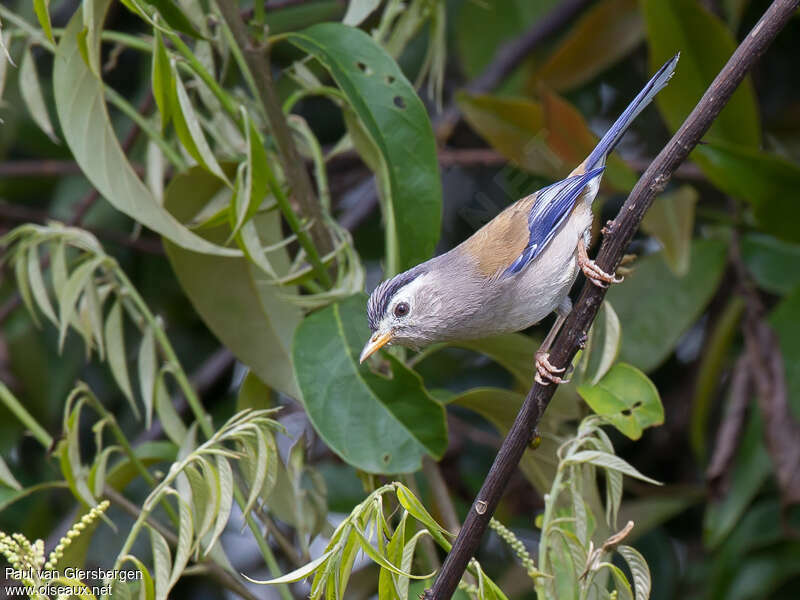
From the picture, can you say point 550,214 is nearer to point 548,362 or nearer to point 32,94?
point 548,362

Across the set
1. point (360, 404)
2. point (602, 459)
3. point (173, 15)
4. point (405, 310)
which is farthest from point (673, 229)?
point (173, 15)

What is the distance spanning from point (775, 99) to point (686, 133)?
295 cm

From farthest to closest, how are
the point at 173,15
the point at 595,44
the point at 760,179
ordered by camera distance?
the point at 595,44, the point at 760,179, the point at 173,15

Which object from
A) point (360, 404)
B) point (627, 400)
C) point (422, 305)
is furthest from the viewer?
point (422, 305)

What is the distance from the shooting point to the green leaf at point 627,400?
182cm

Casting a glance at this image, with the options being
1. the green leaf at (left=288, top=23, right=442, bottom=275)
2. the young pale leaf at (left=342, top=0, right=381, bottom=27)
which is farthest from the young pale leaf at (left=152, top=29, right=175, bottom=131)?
the young pale leaf at (left=342, top=0, right=381, bottom=27)

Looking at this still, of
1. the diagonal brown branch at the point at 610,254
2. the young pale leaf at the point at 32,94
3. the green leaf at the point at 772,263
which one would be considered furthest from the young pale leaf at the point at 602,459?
the green leaf at the point at 772,263

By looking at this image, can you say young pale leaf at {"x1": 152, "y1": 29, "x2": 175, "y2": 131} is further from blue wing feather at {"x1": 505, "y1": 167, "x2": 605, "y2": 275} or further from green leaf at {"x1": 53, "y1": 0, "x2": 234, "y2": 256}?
blue wing feather at {"x1": 505, "y1": 167, "x2": 605, "y2": 275}

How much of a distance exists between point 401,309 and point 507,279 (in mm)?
316

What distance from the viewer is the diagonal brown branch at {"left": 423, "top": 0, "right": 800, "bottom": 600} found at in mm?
1486

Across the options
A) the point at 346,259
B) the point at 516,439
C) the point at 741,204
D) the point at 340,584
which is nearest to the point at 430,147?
the point at 346,259

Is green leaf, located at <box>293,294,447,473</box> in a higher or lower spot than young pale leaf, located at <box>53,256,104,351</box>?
lower

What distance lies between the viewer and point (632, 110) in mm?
2297

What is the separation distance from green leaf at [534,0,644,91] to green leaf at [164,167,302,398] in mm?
1790
